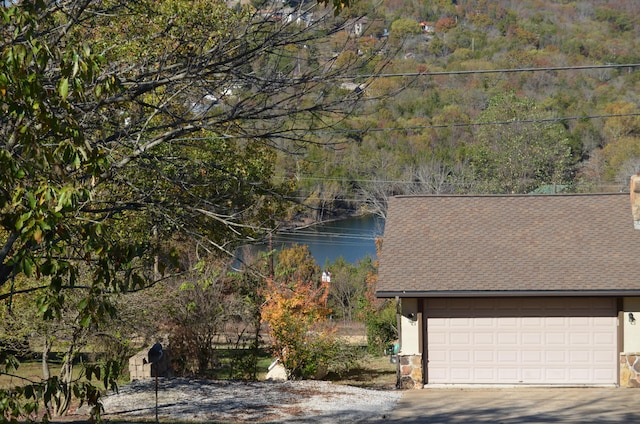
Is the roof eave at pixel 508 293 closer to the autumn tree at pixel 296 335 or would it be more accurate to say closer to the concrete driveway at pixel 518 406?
the concrete driveway at pixel 518 406

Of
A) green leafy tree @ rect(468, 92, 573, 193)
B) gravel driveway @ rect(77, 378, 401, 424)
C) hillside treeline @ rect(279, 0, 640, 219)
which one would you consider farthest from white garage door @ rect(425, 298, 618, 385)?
green leafy tree @ rect(468, 92, 573, 193)

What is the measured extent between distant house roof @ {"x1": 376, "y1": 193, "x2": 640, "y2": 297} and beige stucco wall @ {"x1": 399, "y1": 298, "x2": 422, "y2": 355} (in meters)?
0.48

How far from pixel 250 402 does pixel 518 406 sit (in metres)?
4.97

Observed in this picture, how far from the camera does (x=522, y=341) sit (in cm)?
1969

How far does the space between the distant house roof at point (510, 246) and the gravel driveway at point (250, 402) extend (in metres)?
2.63

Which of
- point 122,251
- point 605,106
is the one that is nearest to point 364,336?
point 122,251

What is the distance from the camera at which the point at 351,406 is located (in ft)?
54.1

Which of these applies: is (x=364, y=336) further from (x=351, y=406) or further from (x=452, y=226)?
(x=351, y=406)

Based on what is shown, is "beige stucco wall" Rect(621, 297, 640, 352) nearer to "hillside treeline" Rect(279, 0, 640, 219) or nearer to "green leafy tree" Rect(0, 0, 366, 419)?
"hillside treeline" Rect(279, 0, 640, 219)

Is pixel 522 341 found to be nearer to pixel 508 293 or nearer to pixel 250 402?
pixel 508 293

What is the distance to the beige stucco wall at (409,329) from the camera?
19.6m

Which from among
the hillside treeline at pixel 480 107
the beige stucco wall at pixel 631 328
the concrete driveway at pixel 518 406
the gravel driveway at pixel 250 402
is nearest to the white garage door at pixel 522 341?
the beige stucco wall at pixel 631 328

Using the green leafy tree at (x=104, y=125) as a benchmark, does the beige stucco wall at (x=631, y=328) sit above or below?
below

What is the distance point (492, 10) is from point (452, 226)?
107150mm
